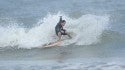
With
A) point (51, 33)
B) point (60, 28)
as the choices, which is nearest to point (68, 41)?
point (60, 28)

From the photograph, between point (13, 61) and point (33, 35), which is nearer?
point (13, 61)

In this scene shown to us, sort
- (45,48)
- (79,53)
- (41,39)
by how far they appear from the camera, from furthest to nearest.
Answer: (41,39) < (45,48) < (79,53)

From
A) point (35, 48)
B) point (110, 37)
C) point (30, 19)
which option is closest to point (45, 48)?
point (35, 48)

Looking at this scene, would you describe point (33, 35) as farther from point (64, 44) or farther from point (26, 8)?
point (26, 8)

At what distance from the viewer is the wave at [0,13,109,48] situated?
21953mm

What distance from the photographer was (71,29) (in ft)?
77.8

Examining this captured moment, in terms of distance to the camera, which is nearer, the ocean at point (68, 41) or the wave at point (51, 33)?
the ocean at point (68, 41)

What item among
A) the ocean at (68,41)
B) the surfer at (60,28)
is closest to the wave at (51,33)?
the ocean at (68,41)

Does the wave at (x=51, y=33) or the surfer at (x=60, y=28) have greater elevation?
the surfer at (x=60, y=28)

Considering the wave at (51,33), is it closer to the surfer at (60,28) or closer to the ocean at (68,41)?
the ocean at (68,41)

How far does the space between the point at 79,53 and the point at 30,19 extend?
1176 cm

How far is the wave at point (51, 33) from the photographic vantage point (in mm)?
21953

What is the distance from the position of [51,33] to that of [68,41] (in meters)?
1.94

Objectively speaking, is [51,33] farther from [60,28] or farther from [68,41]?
[60,28]
